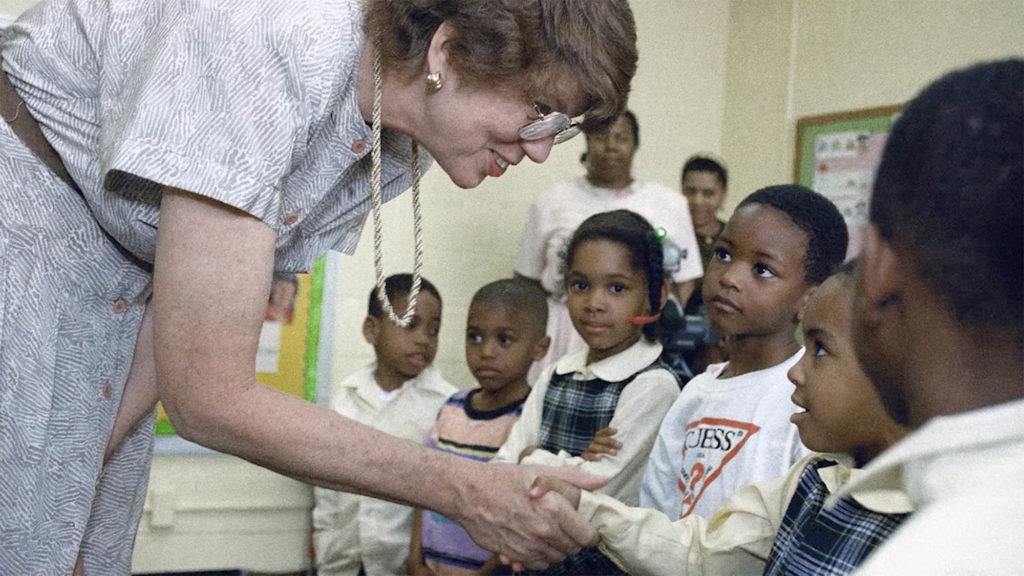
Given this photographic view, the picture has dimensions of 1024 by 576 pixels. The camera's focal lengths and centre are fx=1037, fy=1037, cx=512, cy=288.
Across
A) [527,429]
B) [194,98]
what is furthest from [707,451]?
[194,98]

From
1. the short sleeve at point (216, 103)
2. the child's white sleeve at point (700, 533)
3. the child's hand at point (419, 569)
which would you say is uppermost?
the short sleeve at point (216, 103)

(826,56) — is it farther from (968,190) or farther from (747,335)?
(968,190)

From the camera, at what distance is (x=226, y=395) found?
4.68 feet

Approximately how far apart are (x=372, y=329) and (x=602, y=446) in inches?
71.6

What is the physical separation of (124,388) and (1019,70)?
144 cm

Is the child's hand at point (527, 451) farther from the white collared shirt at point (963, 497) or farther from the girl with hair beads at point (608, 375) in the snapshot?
the white collared shirt at point (963, 497)

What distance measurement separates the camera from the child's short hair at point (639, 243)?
314 centimetres

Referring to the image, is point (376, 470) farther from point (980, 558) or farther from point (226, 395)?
point (980, 558)

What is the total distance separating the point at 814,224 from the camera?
248 centimetres

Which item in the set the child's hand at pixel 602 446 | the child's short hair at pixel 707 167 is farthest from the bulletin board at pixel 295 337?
the child's hand at pixel 602 446

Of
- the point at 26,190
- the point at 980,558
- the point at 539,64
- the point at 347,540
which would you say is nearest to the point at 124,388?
the point at 26,190

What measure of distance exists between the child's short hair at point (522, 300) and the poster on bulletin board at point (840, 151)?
208 centimetres

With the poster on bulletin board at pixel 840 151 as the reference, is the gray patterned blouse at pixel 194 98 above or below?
below

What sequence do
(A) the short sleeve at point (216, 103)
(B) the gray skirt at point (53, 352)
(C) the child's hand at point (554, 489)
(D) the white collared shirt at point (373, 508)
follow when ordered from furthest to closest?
(D) the white collared shirt at point (373, 508), (C) the child's hand at point (554, 489), (B) the gray skirt at point (53, 352), (A) the short sleeve at point (216, 103)
